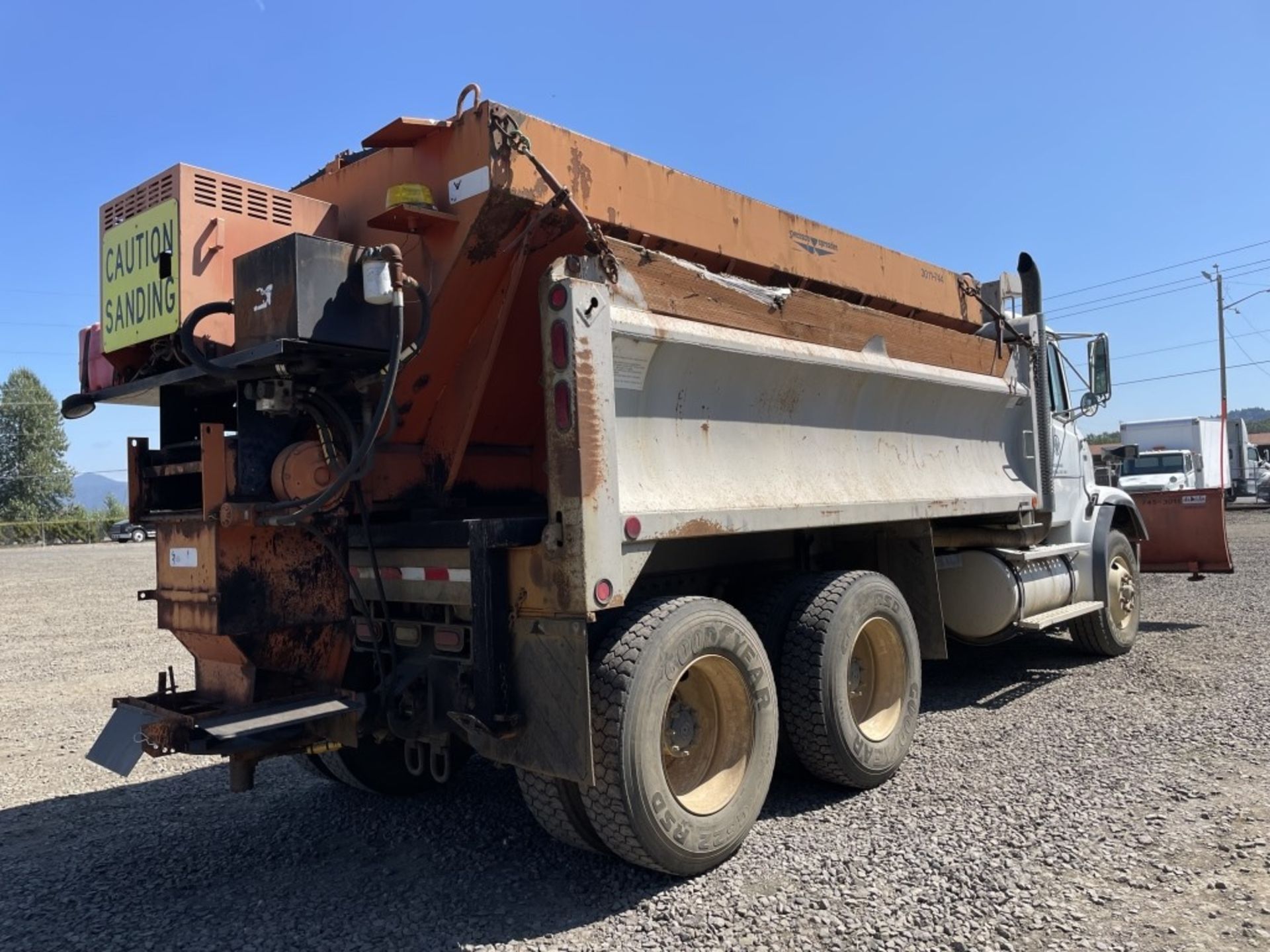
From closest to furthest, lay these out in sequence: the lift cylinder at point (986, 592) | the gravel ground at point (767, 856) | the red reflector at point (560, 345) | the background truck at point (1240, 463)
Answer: the gravel ground at point (767, 856) → the red reflector at point (560, 345) → the lift cylinder at point (986, 592) → the background truck at point (1240, 463)

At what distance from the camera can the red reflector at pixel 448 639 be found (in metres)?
3.82

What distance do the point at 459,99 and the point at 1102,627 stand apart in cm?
683

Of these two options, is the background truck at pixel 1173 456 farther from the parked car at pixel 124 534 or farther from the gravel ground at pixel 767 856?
the parked car at pixel 124 534

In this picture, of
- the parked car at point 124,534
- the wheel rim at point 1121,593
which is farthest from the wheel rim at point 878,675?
the parked car at point 124,534

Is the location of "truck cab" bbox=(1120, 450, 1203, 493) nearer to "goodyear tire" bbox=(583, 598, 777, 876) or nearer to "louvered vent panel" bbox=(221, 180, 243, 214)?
"goodyear tire" bbox=(583, 598, 777, 876)

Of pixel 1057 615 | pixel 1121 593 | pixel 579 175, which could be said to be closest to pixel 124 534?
pixel 1121 593

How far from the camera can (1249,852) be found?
3777 millimetres

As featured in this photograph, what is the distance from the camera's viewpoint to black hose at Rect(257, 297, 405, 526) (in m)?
3.38

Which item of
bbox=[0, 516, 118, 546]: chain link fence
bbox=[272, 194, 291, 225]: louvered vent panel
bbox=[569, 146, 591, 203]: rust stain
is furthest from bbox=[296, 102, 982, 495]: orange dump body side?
bbox=[0, 516, 118, 546]: chain link fence

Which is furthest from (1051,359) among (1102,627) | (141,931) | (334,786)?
(141,931)

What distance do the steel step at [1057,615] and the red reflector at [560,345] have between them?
456cm

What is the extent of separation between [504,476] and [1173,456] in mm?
27489

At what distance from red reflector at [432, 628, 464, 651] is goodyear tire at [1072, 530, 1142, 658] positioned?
18.7 feet

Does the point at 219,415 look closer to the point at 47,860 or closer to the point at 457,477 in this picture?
the point at 457,477
